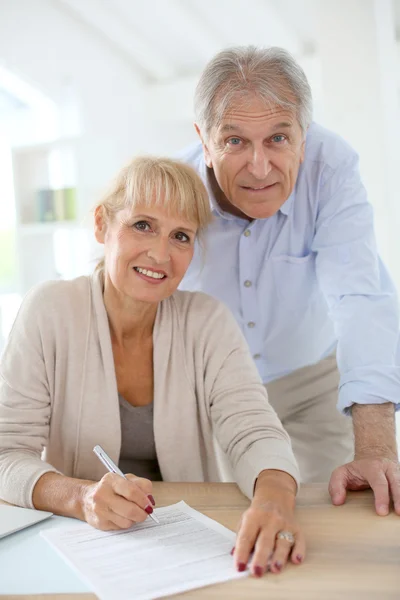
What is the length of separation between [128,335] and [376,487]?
2.29 ft

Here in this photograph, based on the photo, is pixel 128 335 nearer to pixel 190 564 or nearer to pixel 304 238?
pixel 304 238

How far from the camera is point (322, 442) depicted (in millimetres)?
2123

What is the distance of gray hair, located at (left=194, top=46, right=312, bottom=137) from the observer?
63.3 inches

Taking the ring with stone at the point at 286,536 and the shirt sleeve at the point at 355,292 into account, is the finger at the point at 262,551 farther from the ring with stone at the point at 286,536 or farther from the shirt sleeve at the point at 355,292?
the shirt sleeve at the point at 355,292

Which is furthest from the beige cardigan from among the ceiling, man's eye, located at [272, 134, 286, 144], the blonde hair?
the ceiling

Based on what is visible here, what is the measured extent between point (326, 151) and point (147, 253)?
618 millimetres

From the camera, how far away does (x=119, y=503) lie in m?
1.20

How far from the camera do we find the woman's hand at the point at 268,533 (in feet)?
3.47

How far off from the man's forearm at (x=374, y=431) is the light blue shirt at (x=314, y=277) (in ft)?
0.10

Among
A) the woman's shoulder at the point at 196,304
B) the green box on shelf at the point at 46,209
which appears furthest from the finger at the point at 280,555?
the green box on shelf at the point at 46,209

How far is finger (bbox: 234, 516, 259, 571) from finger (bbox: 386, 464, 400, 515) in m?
0.31

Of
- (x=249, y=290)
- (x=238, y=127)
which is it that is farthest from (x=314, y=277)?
(x=238, y=127)

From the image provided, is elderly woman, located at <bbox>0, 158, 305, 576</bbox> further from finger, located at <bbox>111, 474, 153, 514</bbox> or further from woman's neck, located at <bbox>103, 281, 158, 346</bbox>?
finger, located at <bbox>111, 474, 153, 514</bbox>

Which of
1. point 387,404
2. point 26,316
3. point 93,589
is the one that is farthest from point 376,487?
point 26,316
